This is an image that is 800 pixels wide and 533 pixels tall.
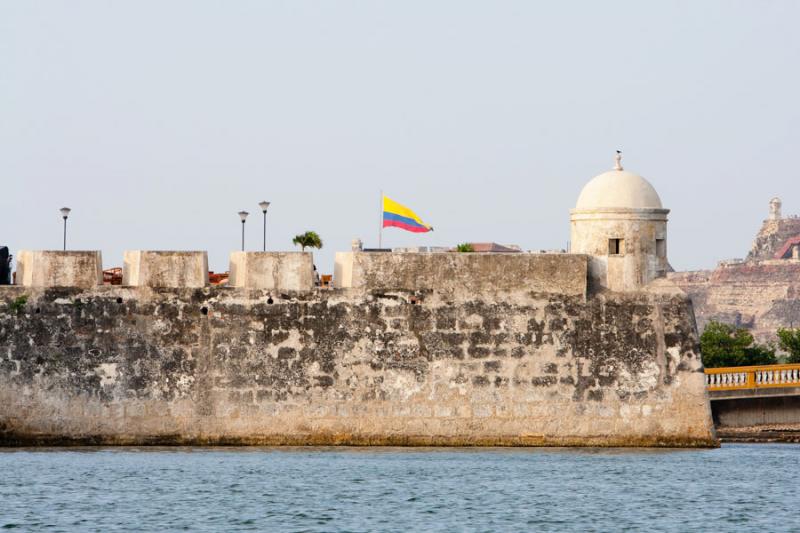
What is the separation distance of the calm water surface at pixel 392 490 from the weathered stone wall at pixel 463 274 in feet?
9.71

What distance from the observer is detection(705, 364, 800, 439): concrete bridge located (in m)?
43.2

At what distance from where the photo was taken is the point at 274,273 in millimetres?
35438

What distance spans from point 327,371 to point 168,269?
3.42m

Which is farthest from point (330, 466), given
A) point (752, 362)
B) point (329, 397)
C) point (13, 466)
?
point (752, 362)

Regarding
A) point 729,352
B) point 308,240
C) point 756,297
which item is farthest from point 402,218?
point 756,297

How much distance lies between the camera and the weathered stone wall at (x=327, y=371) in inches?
1379

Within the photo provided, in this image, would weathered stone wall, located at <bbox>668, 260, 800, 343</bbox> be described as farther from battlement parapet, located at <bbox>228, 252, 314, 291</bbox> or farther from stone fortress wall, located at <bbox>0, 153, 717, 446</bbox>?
battlement parapet, located at <bbox>228, 252, 314, 291</bbox>

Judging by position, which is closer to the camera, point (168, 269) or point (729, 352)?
point (168, 269)

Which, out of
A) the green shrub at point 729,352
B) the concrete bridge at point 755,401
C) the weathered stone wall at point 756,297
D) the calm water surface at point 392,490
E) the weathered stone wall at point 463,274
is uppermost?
the weathered stone wall at point 756,297

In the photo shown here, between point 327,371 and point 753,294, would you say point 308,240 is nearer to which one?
point 327,371

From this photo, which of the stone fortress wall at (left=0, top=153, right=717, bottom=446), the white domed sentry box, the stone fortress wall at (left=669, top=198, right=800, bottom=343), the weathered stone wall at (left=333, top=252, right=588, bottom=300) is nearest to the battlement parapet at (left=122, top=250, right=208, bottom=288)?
the stone fortress wall at (left=0, top=153, right=717, bottom=446)

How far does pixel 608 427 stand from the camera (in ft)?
117

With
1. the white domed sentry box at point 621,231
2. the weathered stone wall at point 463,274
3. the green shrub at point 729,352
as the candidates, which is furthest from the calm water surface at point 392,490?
the green shrub at point 729,352

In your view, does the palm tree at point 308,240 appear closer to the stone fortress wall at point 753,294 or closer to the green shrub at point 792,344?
the green shrub at point 792,344
